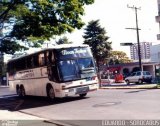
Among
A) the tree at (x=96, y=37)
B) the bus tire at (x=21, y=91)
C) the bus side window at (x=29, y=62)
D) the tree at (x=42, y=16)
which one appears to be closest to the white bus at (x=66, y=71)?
the bus side window at (x=29, y=62)

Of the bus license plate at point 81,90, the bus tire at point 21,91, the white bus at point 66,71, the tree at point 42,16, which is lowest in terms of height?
the bus tire at point 21,91

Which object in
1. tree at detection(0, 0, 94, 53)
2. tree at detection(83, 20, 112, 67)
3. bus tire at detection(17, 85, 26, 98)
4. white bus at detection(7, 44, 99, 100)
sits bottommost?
bus tire at detection(17, 85, 26, 98)

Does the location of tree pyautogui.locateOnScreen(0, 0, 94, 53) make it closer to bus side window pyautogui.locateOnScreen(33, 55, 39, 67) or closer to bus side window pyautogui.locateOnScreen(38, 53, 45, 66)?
bus side window pyautogui.locateOnScreen(38, 53, 45, 66)

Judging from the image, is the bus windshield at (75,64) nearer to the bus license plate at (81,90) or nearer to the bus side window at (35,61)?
the bus license plate at (81,90)

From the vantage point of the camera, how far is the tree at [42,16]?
17234 mm

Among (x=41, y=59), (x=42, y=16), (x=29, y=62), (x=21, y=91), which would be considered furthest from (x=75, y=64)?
(x=21, y=91)

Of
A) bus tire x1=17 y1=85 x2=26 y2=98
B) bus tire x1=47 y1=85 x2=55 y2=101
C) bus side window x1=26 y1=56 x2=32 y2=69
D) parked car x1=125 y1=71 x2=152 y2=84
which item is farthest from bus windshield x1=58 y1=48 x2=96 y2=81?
parked car x1=125 y1=71 x2=152 y2=84

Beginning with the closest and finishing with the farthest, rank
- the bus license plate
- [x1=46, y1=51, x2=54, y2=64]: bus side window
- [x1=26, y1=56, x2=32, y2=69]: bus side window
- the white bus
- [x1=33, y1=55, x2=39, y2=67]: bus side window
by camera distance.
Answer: the white bus
the bus license plate
[x1=46, y1=51, x2=54, y2=64]: bus side window
[x1=33, y1=55, x2=39, y2=67]: bus side window
[x1=26, y1=56, x2=32, y2=69]: bus side window

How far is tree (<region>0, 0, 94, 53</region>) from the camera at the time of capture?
56.5ft

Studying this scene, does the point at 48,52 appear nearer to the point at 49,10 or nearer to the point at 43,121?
the point at 49,10

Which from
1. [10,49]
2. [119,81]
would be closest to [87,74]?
[10,49]

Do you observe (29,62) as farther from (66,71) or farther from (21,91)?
(66,71)

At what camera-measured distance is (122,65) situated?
250 feet

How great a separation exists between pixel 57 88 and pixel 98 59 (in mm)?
50577
